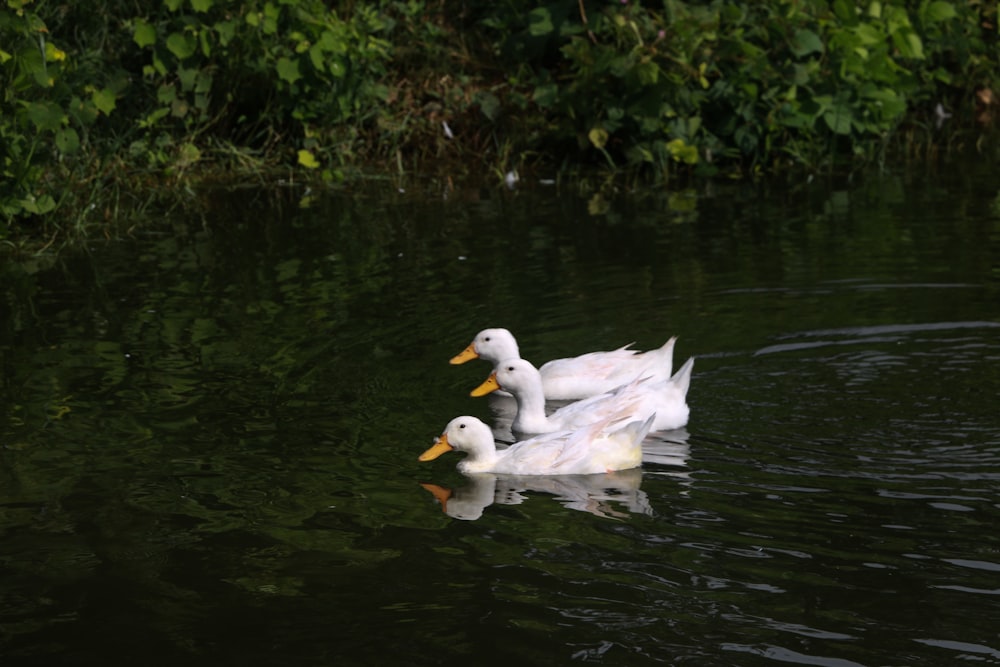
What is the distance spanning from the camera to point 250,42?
13398mm

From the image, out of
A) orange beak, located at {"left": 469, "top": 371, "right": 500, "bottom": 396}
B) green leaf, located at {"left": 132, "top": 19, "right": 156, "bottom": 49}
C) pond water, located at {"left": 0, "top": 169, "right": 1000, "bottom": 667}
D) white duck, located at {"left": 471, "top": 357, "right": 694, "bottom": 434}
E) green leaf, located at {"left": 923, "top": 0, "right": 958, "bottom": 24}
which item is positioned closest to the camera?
pond water, located at {"left": 0, "top": 169, "right": 1000, "bottom": 667}

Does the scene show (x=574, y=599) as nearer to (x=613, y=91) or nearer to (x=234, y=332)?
(x=234, y=332)

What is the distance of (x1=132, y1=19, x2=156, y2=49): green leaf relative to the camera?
13.1 meters

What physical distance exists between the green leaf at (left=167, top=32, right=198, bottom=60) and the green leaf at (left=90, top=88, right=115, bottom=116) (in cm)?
79

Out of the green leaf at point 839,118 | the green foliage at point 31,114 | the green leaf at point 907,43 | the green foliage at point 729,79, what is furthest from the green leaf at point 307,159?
the green leaf at point 907,43

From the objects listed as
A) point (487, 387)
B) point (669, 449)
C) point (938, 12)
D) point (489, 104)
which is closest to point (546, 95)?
point (489, 104)

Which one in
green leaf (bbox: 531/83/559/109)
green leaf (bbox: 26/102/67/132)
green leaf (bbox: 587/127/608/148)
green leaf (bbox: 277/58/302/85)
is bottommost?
green leaf (bbox: 587/127/608/148)

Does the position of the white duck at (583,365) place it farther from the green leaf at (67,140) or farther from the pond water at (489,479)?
the green leaf at (67,140)

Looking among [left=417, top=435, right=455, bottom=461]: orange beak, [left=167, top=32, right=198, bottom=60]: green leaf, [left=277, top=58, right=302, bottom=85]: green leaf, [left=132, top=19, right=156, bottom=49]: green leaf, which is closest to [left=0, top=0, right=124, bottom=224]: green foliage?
[left=132, top=19, right=156, bottom=49]: green leaf

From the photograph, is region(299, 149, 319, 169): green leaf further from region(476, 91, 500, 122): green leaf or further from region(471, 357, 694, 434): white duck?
region(471, 357, 694, 434): white duck

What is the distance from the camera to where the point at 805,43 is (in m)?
13.0

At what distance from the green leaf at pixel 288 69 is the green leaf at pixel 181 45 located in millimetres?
742

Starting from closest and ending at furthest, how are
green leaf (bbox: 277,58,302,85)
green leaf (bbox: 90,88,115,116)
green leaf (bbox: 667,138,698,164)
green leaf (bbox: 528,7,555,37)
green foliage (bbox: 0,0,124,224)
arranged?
green foliage (bbox: 0,0,124,224), green leaf (bbox: 90,88,115,116), green leaf (bbox: 277,58,302,85), green leaf (bbox: 667,138,698,164), green leaf (bbox: 528,7,555,37)

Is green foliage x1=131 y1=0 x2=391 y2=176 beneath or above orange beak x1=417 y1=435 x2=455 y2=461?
above
